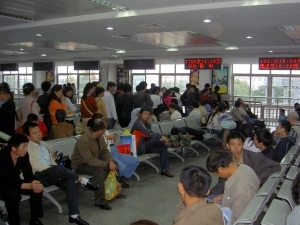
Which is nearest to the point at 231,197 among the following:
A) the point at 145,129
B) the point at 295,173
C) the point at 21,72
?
the point at 295,173

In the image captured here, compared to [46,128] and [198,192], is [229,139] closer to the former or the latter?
[198,192]

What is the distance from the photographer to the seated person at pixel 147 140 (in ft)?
22.4

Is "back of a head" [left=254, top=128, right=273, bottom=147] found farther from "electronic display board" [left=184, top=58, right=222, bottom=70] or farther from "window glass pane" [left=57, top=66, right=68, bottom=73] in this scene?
"window glass pane" [left=57, top=66, right=68, bottom=73]

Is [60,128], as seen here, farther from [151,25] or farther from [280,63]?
[280,63]

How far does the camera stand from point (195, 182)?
8.37 ft

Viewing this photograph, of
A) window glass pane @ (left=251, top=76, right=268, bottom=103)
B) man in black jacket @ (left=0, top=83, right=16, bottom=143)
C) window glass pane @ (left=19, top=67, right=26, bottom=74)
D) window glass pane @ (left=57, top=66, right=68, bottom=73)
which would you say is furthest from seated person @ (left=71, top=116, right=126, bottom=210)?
window glass pane @ (left=19, top=67, right=26, bottom=74)

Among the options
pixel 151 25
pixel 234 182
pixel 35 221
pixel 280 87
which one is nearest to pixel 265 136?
pixel 234 182

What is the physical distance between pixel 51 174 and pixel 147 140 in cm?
268

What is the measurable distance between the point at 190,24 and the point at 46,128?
382cm

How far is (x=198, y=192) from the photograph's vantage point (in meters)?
2.52

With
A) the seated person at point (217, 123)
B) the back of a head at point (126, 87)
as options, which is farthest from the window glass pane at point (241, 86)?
the back of a head at point (126, 87)

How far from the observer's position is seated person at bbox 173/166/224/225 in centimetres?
234

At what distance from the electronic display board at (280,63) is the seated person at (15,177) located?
12408mm

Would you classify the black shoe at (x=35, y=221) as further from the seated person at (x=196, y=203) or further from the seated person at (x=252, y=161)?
the seated person at (x=196, y=203)
